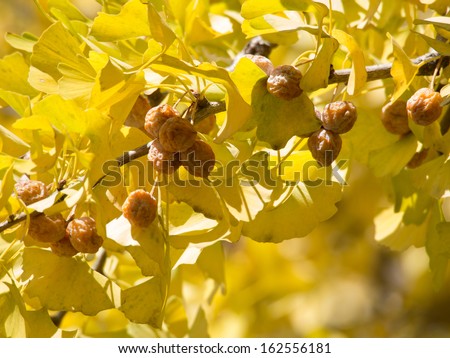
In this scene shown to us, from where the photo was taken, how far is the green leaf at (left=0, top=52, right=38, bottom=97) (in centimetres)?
89

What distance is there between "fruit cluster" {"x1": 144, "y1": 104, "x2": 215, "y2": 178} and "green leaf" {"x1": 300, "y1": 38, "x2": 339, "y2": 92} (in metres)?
0.12

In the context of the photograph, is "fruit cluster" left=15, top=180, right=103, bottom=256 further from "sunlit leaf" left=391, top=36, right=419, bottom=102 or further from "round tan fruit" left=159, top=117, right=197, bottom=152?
"sunlit leaf" left=391, top=36, right=419, bottom=102

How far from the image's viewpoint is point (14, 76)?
89 centimetres

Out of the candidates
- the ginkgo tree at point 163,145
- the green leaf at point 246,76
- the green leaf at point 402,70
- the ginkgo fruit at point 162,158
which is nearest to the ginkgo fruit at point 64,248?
the ginkgo tree at point 163,145

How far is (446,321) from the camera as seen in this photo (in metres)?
2.46

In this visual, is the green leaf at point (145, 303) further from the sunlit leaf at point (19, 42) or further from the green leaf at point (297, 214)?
the sunlit leaf at point (19, 42)

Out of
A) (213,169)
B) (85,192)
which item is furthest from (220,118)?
(85,192)

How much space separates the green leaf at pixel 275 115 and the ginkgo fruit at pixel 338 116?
0.02m

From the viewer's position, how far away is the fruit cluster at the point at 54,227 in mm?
764

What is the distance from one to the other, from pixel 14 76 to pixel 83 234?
0.25 meters

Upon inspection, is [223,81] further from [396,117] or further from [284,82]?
[396,117]

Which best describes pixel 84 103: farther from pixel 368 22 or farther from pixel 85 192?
pixel 368 22

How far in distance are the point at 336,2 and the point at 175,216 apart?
12.8 inches

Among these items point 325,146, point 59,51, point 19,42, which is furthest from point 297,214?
point 19,42
